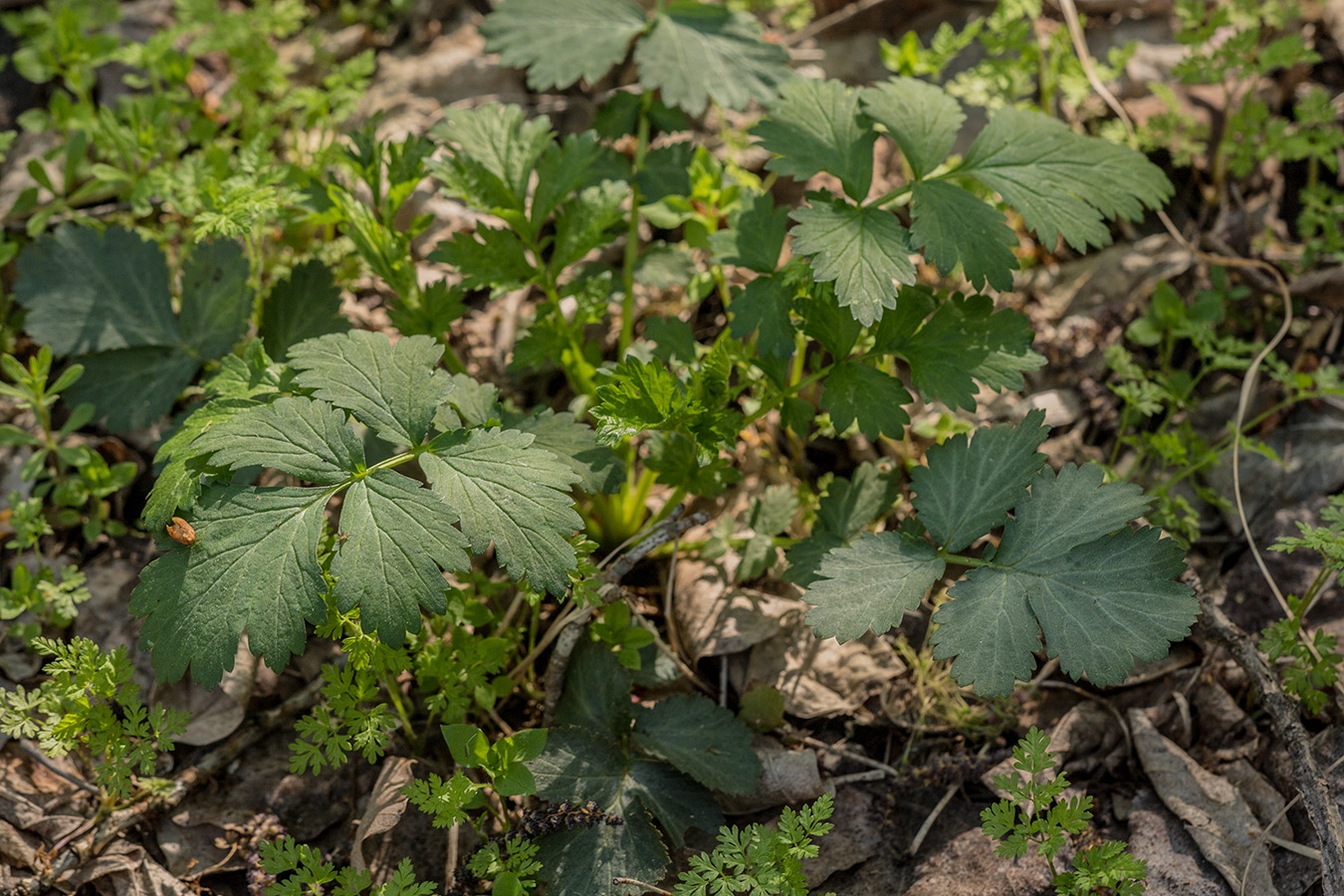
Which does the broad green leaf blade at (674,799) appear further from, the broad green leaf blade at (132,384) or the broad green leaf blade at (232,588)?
the broad green leaf blade at (132,384)

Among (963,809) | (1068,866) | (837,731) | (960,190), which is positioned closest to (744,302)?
(960,190)

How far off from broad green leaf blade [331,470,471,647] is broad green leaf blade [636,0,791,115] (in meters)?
1.49

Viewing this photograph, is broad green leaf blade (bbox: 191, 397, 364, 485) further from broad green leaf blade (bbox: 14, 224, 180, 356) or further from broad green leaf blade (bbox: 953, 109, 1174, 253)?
broad green leaf blade (bbox: 953, 109, 1174, 253)

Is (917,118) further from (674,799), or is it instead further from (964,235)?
(674,799)

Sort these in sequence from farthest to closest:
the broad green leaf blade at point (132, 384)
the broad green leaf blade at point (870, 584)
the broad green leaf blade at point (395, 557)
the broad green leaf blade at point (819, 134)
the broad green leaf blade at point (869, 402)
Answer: the broad green leaf blade at point (132, 384), the broad green leaf blade at point (819, 134), the broad green leaf blade at point (869, 402), the broad green leaf blade at point (870, 584), the broad green leaf blade at point (395, 557)

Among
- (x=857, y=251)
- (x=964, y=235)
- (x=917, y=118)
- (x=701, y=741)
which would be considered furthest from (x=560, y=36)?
(x=701, y=741)

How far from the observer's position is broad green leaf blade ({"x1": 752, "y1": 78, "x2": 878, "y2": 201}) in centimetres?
237

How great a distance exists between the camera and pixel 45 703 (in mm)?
2123

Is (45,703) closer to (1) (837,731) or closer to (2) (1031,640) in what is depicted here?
(1) (837,731)

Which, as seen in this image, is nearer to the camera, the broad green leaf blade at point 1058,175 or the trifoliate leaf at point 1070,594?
the trifoliate leaf at point 1070,594

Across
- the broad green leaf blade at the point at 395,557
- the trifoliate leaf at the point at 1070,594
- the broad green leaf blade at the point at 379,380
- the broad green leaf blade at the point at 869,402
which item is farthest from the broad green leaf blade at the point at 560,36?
the trifoliate leaf at the point at 1070,594

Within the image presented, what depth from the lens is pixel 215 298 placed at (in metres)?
2.73

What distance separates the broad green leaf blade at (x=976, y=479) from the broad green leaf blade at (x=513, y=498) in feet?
2.89

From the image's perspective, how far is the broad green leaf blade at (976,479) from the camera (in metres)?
2.18
